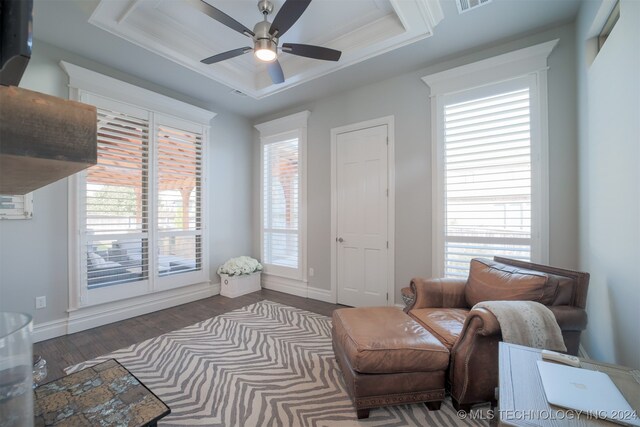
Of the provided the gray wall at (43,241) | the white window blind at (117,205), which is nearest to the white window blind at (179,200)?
the white window blind at (117,205)

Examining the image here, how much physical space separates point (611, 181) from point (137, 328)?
13.8 feet

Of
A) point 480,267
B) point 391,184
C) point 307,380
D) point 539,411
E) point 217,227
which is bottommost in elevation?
point 307,380

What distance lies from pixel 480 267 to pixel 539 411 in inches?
63.9

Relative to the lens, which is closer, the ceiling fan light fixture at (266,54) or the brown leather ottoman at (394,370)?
the brown leather ottoman at (394,370)

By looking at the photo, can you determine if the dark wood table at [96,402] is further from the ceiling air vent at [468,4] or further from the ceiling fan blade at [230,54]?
the ceiling air vent at [468,4]

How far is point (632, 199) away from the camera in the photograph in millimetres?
1491

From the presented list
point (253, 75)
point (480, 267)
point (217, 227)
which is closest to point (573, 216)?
point (480, 267)

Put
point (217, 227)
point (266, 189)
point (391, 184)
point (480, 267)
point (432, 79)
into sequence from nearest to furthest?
point (480, 267), point (432, 79), point (391, 184), point (217, 227), point (266, 189)

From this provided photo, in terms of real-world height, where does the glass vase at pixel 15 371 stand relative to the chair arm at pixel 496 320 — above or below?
above

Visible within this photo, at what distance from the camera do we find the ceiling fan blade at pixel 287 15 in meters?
1.85

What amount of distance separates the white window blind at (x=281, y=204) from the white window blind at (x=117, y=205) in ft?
5.62

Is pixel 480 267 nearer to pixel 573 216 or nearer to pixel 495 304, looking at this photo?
pixel 495 304

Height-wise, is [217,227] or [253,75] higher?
[253,75]

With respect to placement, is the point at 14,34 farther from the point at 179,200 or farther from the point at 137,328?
the point at 179,200
